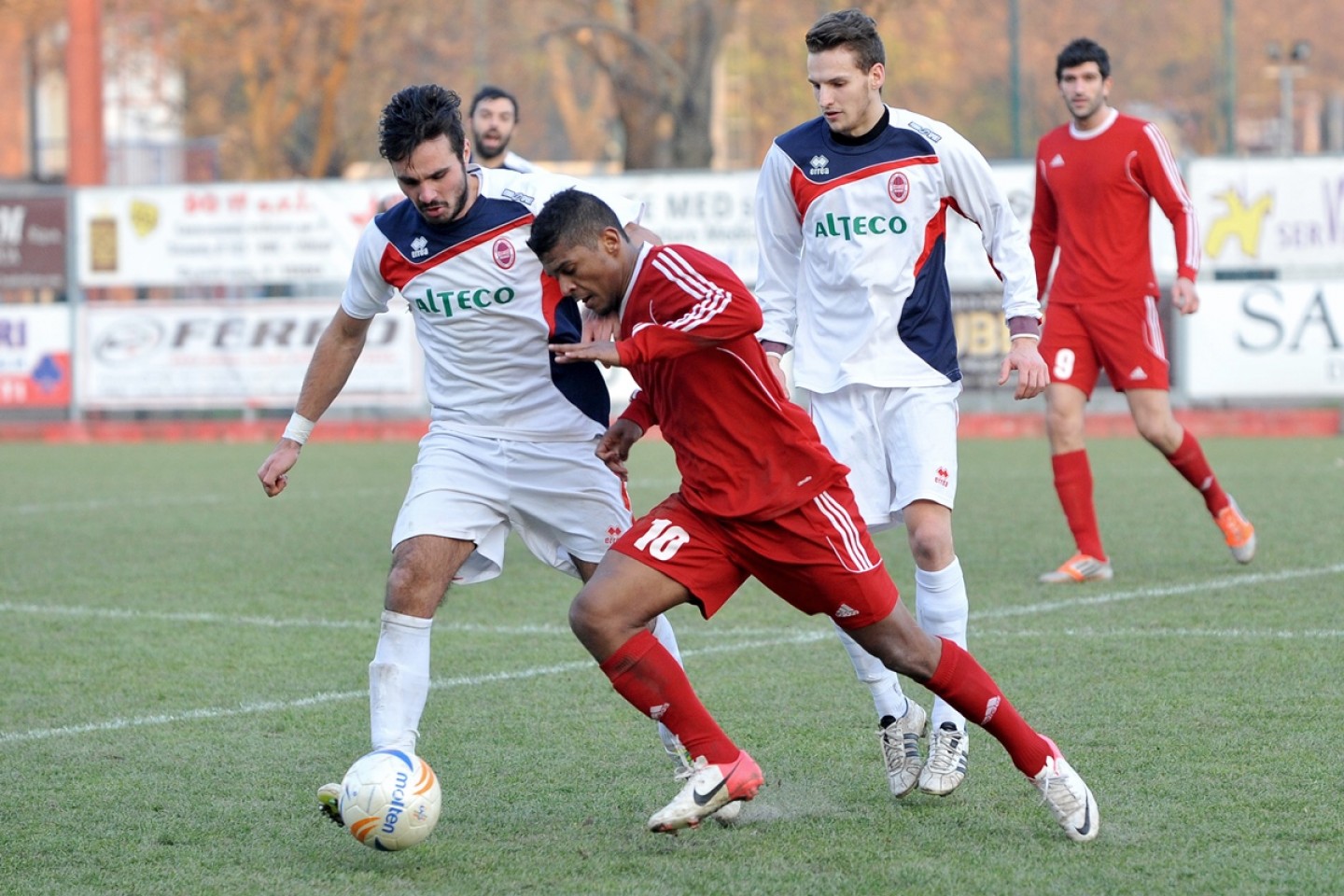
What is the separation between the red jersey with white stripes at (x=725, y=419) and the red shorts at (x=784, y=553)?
5cm

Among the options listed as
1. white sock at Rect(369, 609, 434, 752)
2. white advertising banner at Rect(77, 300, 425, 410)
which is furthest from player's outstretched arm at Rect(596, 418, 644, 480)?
white advertising banner at Rect(77, 300, 425, 410)

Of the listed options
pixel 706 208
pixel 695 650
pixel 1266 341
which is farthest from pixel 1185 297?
pixel 706 208

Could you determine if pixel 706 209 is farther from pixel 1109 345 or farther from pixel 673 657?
pixel 673 657

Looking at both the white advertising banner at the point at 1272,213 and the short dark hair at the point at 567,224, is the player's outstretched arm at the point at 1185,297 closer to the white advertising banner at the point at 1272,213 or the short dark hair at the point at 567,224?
the short dark hair at the point at 567,224

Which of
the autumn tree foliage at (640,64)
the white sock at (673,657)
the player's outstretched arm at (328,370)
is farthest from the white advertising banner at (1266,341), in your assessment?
the player's outstretched arm at (328,370)

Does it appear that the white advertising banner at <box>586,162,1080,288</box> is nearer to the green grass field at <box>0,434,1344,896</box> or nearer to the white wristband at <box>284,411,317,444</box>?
the green grass field at <box>0,434,1344,896</box>

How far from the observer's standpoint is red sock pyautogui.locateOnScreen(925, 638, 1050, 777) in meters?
4.50

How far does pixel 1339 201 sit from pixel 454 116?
1333 cm

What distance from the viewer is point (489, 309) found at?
512 cm

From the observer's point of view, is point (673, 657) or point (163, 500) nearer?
point (673, 657)

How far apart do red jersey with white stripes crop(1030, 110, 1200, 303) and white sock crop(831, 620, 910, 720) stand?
3573 millimetres

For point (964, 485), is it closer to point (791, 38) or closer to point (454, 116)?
point (454, 116)

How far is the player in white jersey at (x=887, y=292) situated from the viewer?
5184 mm

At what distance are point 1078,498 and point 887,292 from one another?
355 centimetres
